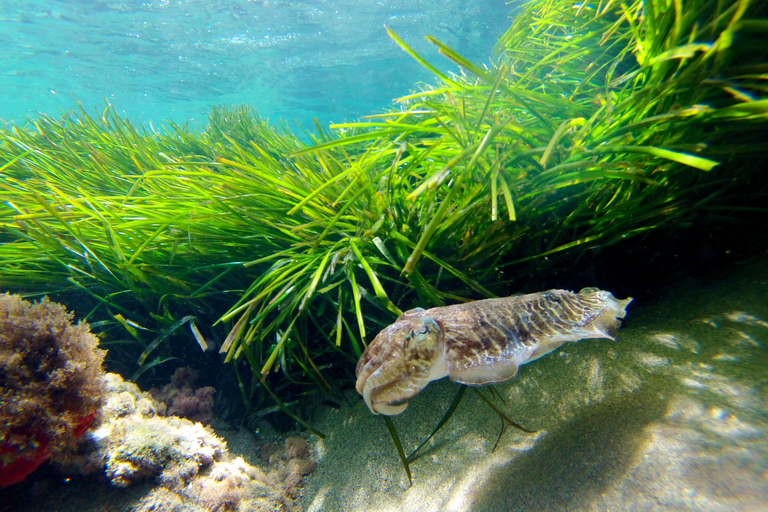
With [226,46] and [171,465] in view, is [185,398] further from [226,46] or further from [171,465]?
[226,46]

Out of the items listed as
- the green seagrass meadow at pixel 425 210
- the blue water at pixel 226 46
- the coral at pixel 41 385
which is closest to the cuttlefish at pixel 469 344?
the green seagrass meadow at pixel 425 210

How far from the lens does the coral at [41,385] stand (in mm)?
1213

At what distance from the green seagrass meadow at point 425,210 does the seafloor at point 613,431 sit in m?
Answer: 0.47

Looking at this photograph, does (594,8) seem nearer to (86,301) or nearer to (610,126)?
(610,126)

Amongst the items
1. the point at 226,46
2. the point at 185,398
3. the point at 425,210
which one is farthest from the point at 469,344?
the point at 226,46

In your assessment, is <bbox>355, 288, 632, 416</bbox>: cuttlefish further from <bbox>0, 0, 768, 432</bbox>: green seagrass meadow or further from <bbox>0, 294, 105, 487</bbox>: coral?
<bbox>0, 294, 105, 487</bbox>: coral

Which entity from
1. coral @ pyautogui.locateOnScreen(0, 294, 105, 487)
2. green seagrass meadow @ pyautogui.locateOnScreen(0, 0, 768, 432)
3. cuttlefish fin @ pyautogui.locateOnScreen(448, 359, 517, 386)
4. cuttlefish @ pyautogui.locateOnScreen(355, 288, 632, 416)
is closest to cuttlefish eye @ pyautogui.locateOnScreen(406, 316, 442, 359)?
cuttlefish @ pyautogui.locateOnScreen(355, 288, 632, 416)

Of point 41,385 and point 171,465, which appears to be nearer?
point 41,385

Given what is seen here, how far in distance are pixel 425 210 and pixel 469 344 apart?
3.01ft

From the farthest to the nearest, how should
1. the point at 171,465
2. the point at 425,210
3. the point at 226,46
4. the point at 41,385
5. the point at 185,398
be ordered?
the point at 226,46, the point at 185,398, the point at 425,210, the point at 171,465, the point at 41,385

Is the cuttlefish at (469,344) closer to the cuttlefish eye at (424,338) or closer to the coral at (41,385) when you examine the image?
the cuttlefish eye at (424,338)

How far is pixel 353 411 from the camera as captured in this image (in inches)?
79.0

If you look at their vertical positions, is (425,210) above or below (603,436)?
above

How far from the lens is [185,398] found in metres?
2.02
